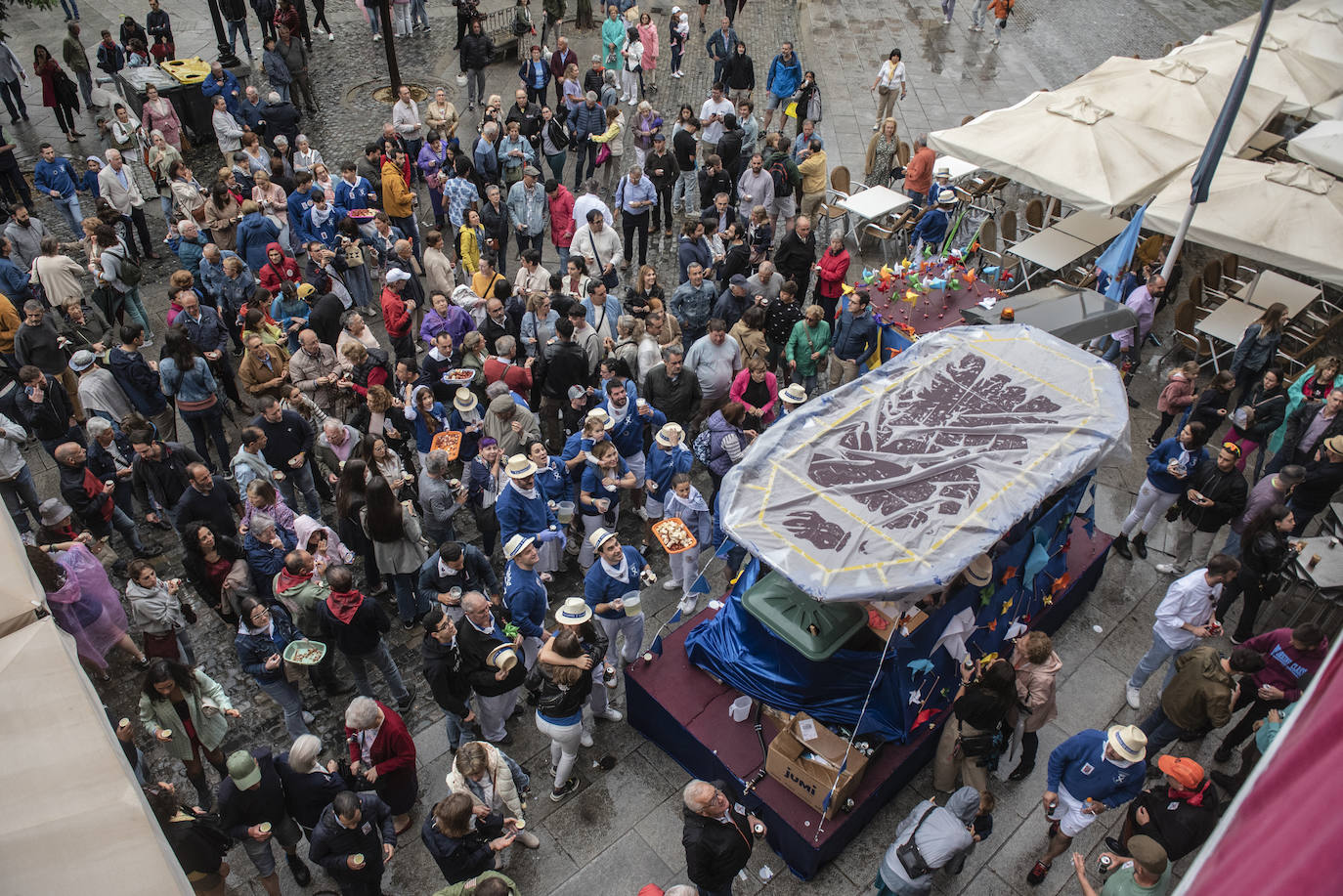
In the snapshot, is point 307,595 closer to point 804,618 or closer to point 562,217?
point 804,618

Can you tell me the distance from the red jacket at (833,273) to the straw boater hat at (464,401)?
16.6 feet

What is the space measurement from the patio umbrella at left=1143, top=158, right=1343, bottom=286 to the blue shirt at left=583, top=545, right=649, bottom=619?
27.6ft

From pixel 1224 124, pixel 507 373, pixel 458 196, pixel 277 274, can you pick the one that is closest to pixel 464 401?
pixel 507 373

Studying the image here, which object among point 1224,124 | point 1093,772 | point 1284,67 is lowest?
point 1093,772

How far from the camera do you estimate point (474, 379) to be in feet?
32.2

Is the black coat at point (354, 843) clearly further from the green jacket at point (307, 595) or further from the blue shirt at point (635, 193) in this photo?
the blue shirt at point (635, 193)

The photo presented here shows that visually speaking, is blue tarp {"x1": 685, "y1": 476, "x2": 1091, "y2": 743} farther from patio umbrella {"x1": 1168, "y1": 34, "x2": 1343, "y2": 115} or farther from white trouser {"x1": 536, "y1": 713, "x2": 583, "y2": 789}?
patio umbrella {"x1": 1168, "y1": 34, "x2": 1343, "y2": 115}

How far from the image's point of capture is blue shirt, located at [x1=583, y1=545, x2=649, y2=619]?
756 cm

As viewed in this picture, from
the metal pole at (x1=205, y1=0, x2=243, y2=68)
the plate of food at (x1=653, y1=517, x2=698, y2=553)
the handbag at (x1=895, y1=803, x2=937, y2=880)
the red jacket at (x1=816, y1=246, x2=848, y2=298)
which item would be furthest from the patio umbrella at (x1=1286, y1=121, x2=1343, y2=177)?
the metal pole at (x1=205, y1=0, x2=243, y2=68)

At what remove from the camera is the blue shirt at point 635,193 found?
12.9 metres

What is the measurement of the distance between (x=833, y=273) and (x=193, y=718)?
8599mm

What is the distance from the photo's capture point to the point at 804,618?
6.58m

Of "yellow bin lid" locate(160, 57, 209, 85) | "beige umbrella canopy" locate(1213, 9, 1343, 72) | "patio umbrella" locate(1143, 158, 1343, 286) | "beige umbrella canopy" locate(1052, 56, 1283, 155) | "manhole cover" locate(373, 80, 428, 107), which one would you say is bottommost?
"manhole cover" locate(373, 80, 428, 107)

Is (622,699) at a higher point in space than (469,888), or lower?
lower
